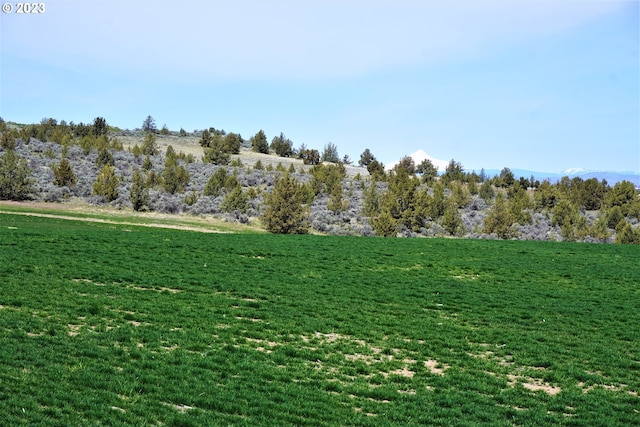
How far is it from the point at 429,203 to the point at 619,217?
23679 mm

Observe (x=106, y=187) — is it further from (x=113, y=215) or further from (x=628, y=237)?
(x=628, y=237)

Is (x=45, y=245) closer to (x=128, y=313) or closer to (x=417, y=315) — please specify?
(x=128, y=313)

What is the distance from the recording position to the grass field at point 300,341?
10359 mm

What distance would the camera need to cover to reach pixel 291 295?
21.4 metres

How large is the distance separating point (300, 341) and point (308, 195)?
5369 cm

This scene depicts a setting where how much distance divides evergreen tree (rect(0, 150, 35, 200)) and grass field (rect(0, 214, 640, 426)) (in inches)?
1160

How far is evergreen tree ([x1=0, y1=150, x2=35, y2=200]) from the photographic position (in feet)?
184

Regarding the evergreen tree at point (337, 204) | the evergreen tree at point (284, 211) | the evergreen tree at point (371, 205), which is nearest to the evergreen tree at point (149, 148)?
the evergreen tree at point (337, 204)

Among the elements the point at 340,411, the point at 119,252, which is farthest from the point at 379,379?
the point at 119,252

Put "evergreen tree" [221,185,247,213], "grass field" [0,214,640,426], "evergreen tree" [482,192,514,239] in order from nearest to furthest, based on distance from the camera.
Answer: "grass field" [0,214,640,426]
"evergreen tree" [482,192,514,239]
"evergreen tree" [221,185,247,213]

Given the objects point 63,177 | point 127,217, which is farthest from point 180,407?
point 63,177

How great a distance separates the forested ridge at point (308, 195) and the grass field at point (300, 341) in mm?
27369

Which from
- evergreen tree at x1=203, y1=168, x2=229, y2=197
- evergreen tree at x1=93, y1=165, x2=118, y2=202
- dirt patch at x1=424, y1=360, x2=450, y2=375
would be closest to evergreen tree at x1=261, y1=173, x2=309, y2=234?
evergreen tree at x1=203, y1=168, x2=229, y2=197

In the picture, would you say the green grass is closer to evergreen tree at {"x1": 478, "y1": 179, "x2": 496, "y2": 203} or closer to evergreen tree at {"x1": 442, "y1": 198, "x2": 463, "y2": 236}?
evergreen tree at {"x1": 442, "y1": 198, "x2": 463, "y2": 236}
